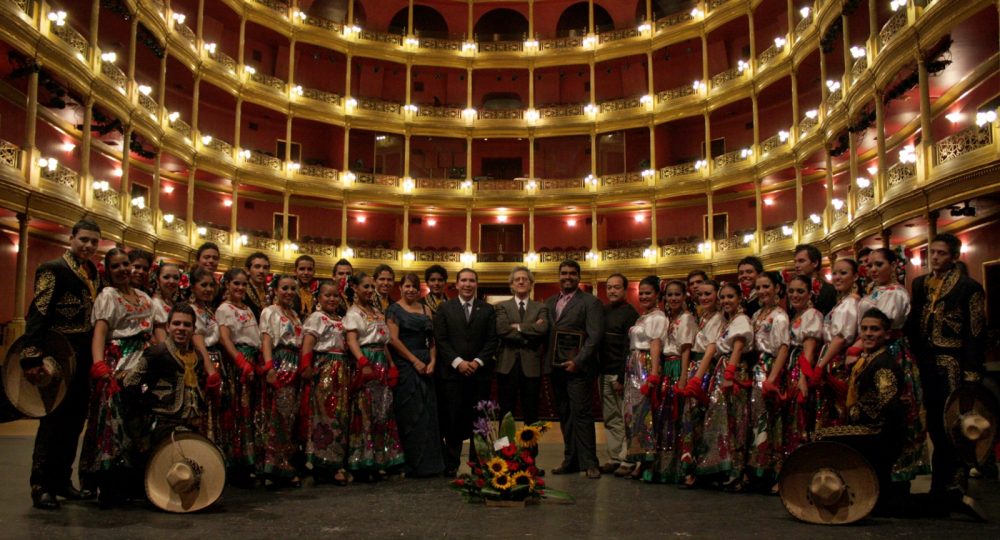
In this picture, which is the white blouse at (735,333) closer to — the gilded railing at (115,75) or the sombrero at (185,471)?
the sombrero at (185,471)

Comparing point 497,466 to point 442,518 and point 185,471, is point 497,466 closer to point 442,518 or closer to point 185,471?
point 442,518

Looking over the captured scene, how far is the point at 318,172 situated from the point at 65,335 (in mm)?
24151

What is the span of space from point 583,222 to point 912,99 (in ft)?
46.8

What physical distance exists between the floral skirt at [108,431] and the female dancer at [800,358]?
15.4 ft

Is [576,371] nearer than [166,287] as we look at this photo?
No

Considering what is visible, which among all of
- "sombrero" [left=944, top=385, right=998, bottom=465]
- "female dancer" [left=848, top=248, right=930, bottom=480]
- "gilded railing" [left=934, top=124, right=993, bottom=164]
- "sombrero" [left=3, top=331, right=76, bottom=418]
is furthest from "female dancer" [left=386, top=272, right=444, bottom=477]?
"gilded railing" [left=934, top=124, right=993, bottom=164]

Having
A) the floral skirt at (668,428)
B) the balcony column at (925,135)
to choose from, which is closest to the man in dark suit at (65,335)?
the floral skirt at (668,428)

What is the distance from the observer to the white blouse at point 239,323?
6176 millimetres

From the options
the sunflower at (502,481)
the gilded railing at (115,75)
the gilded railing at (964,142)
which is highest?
the gilded railing at (115,75)

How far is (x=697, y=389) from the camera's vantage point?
629cm

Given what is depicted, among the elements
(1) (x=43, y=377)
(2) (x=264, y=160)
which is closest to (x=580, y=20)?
(2) (x=264, y=160)

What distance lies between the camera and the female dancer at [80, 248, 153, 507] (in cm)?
509

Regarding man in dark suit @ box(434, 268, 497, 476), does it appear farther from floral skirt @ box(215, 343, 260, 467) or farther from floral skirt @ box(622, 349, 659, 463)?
floral skirt @ box(215, 343, 260, 467)

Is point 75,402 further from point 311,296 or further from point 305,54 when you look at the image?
point 305,54
